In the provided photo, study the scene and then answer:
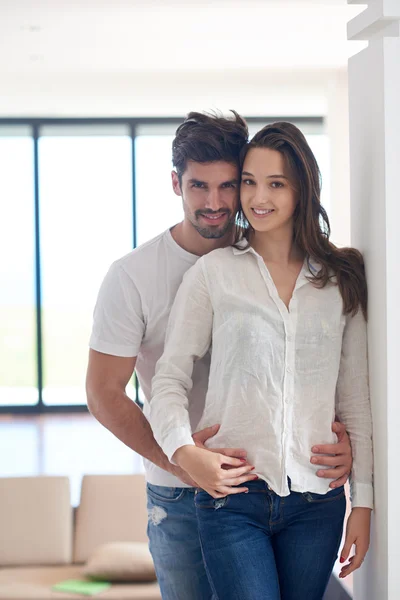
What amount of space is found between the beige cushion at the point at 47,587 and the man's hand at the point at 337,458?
1803 millimetres

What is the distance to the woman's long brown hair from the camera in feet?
5.20

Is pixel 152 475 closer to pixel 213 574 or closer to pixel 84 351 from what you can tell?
pixel 213 574

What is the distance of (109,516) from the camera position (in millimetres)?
3461

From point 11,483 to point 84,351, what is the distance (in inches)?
176

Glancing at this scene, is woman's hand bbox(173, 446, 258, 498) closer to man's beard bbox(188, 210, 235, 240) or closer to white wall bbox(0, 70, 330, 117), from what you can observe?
man's beard bbox(188, 210, 235, 240)

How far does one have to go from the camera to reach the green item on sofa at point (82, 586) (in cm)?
319

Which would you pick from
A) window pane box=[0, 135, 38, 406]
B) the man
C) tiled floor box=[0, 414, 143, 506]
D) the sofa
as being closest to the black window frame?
window pane box=[0, 135, 38, 406]

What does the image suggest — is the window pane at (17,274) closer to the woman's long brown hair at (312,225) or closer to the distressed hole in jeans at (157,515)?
the distressed hole in jeans at (157,515)

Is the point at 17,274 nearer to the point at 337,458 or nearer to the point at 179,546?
the point at 179,546

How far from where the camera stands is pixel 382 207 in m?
1.50

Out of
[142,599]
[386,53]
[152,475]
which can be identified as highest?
[386,53]

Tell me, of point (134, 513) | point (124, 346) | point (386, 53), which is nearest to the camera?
point (386, 53)

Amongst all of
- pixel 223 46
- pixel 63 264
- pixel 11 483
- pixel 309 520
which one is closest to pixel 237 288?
pixel 309 520

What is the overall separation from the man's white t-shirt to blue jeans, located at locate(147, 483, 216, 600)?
0.04 metres
